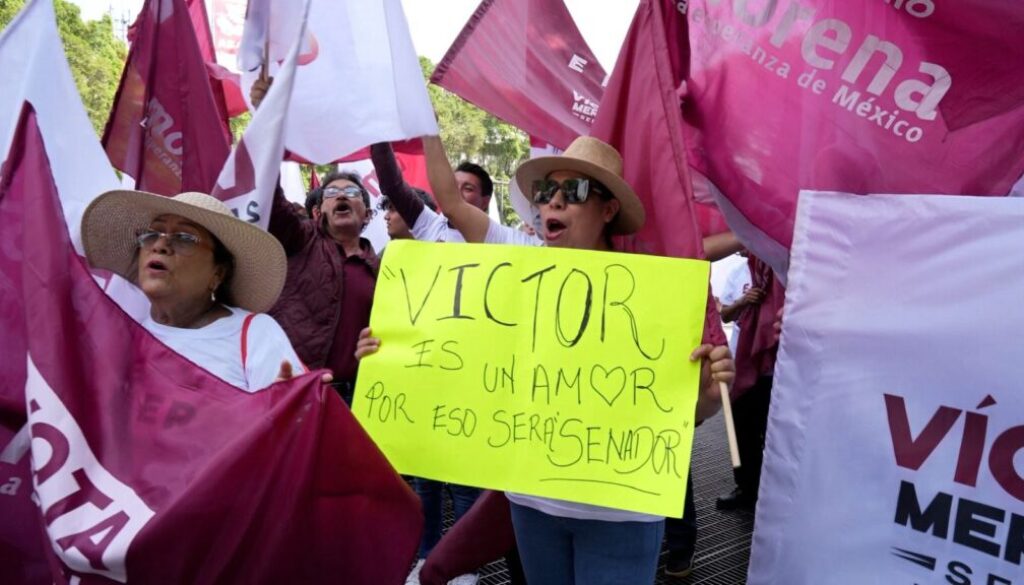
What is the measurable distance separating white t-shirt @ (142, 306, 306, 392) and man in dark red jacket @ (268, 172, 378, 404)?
46.8 inches

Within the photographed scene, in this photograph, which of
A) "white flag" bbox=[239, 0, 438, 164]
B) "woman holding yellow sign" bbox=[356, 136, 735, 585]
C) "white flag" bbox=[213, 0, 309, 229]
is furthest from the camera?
"white flag" bbox=[239, 0, 438, 164]

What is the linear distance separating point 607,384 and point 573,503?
311mm

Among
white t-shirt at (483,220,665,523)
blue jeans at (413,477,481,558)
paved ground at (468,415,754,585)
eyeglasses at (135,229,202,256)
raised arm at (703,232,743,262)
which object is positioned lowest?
paved ground at (468,415,754,585)

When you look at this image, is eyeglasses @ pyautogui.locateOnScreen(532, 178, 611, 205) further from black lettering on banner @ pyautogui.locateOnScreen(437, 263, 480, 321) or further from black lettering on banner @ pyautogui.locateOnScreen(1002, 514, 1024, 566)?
black lettering on banner @ pyautogui.locateOnScreen(1002, 514, 1024, 566)

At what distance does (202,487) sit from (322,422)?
0.87 ft

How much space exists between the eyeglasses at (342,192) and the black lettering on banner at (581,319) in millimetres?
2116

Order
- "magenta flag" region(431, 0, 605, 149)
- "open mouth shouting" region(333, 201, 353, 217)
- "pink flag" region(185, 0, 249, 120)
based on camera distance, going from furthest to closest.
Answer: "pink flag" region(185, 0, 249, 120), "open mouth shouting" region(333, 201, 353, 217), "magenta flag" region(431, 0, 605, 149)

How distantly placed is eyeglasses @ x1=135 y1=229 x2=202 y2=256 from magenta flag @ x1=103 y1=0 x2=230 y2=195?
96 centimetres

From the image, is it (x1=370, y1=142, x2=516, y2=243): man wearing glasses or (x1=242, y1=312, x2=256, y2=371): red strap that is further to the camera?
(x1=370, y1=142, x2=516, y2=243): man wearing glasses

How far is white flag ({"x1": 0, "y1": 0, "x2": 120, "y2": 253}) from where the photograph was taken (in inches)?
105

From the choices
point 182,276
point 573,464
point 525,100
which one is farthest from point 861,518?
point 525,100

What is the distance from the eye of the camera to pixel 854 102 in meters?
2.16

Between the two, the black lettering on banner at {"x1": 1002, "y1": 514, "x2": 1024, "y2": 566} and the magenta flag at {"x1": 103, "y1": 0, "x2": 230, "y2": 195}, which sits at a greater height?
the magenta flag at {"x1": 103, "y1": 0, "x2": 230, "y2": 195}

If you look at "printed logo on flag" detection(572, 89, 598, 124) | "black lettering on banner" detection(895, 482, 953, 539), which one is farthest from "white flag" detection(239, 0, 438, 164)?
"black lettering on banner" detection(895, 482, 953, 539)
